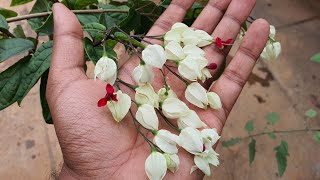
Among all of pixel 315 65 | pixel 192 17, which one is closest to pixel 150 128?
pixel 192 17

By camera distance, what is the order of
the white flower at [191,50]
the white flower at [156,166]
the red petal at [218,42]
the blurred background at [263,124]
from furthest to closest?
the blurred background at [263,124] < the red petal at [218,42] < the white flower at [191,50] < the white flower at [156,166]

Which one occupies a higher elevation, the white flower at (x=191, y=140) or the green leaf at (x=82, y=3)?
the green leaf at (x=82, y=3)

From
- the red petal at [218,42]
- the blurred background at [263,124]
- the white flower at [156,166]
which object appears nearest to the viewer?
the white flower at [156,166]

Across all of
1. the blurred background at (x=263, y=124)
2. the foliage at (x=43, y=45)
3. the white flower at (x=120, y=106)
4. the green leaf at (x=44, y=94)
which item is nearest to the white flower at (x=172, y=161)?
the white flower at (x=120, y=106)

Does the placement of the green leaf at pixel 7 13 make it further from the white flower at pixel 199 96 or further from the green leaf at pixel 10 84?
the white flower at pixel 199 96

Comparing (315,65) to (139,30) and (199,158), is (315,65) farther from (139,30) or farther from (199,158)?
(199,158)

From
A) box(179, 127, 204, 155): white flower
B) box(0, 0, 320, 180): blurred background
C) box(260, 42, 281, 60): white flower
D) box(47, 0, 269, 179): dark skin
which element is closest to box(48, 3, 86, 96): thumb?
box(47, 0, 269, 179): dark skin

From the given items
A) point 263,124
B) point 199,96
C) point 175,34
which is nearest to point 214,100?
point 199,96

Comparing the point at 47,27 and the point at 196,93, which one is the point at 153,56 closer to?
the point at 196,93
